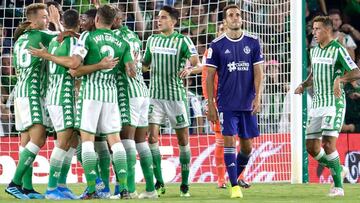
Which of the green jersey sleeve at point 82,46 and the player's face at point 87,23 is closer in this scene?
the green jersey sleeve at point 82,46

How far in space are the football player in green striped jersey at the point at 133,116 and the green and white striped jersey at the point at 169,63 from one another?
0.76m

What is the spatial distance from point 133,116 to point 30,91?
1.28 metres

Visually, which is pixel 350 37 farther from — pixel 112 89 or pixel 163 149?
pixel 112 89

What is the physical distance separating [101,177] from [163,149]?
18.3 feet

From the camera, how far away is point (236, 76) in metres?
13.0

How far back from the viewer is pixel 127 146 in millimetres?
12648

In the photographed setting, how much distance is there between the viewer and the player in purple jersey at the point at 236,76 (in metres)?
12.9

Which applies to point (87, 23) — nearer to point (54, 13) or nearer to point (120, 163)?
point (54, 13)

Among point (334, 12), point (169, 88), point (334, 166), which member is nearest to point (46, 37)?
point (169, 88)

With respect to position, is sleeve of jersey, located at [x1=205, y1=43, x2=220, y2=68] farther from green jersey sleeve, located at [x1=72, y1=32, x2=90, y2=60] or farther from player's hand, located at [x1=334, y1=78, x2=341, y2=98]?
green jersey sleeve, located at [x1=72, y1=32, x2=90, y2=60]

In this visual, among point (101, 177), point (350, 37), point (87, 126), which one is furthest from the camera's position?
point (350, 37)

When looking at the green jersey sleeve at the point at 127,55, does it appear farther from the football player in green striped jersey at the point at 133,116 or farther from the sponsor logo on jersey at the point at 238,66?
the sponsor logo on jersey at the point at 238,66

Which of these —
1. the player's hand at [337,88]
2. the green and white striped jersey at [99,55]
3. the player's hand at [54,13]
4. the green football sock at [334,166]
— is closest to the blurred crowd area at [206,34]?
the player's hand at [54,13]

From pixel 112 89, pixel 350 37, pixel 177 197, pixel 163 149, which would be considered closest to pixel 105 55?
pixel 112 89
